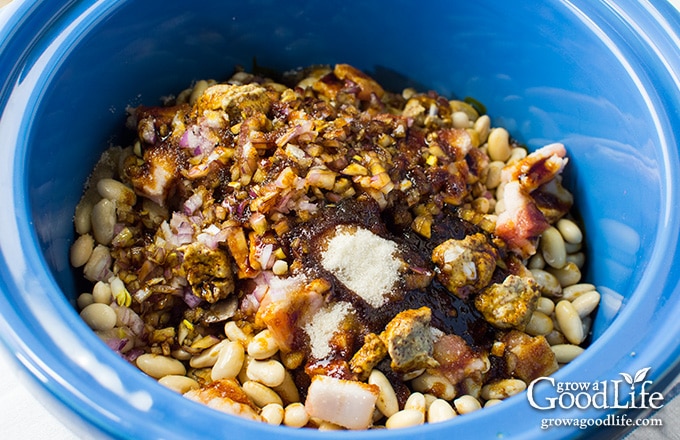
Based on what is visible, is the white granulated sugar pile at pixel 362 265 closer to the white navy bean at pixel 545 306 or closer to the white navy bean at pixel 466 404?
the white navy bean at pixel 466 404

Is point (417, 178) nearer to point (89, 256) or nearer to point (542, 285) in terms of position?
point (542, 285)

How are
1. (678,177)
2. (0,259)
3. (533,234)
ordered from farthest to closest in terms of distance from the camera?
1. (533,234)
2. (678,177)
3. (0,259)

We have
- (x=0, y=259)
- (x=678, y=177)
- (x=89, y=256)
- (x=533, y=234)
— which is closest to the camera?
(x=0, y=259)

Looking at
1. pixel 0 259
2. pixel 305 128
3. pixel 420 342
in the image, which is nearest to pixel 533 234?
pixel 420 342

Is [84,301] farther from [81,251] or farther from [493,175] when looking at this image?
[493,175]

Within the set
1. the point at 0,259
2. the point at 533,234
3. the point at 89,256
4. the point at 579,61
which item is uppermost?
the point at 579,61

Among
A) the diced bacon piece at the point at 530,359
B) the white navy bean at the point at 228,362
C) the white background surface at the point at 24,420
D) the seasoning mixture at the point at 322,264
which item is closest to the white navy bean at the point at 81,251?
the seasoning mixture at the point at 322,264

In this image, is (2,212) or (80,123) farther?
(80,123)

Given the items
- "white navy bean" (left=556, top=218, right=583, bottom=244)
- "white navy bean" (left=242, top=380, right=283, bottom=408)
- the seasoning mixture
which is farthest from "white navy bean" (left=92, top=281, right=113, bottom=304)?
"white navy bean" (left=556, top=218, right=583, bottom=244)
